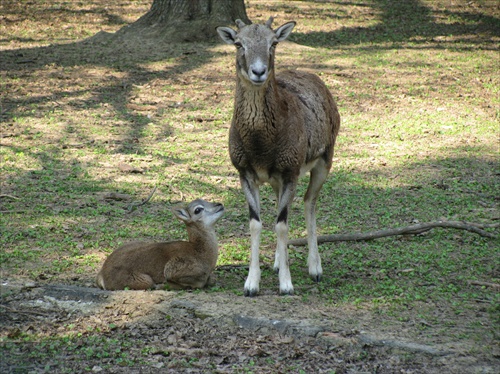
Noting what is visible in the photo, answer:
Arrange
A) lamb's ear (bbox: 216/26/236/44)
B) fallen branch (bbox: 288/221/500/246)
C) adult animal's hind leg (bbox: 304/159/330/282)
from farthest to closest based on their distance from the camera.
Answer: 1. fallen branch (bbox: 288/221/500/246)
2. adult animal's hind leg (bbox: 304/159/330/282)
3. lamb's ear (bbox: 216/26/236/44)

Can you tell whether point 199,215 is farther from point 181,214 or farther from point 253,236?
point 253,236

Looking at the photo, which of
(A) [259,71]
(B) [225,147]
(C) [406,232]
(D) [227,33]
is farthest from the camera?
(B) [225,147]

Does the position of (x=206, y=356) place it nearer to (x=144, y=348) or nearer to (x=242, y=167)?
(x=144, y=348)

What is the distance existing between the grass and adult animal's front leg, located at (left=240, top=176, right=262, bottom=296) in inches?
15.8

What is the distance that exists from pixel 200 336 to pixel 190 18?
12.4 m

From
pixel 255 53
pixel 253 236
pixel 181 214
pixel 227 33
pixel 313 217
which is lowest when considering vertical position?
pixel 313 217

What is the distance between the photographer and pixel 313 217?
28.0 ft

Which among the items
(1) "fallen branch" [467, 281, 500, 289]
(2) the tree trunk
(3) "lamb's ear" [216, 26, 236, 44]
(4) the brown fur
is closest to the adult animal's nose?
(3) "lamb's ear" [216, 26, 236, 44]

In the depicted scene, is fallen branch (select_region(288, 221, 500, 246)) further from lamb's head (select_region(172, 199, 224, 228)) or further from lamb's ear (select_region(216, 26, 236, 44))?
lamb's ear (select_region(216, 26, 236, 44))

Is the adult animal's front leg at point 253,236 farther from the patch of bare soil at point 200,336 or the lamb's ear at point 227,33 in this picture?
the lamb's ear at point 227,33

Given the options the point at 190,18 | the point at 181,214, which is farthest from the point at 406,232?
the point at 190,18

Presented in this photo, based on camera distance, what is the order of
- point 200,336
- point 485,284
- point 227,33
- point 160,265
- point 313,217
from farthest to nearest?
point 313,217 → point 227,33 → point 160,265 → point 485,284 → point 200,336

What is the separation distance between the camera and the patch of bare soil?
19.5ft

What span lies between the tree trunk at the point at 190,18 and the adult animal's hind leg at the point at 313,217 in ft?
Result: 30.5
